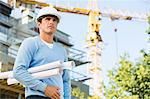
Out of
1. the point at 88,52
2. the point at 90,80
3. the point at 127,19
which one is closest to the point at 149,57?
the point at 90,80

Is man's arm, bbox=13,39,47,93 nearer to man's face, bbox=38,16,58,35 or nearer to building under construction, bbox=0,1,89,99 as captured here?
man's face, bbox=38,16,58,35

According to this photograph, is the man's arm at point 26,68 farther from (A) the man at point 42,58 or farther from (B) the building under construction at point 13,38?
(B) the building under construction at point 13,38

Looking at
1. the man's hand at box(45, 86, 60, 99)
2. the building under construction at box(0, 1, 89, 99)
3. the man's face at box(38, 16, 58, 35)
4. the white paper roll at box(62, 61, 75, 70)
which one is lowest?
the man's hand at box(45, 86, 60, 99)

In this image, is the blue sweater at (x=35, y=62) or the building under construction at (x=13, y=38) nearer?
the blue sweater at (x=35, y=62)

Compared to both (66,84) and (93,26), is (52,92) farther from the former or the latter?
(93,26)

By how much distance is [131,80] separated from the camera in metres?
18.8

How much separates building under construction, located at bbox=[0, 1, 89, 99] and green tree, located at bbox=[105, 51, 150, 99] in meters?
14.8

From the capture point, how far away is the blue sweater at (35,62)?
2930 millimetres

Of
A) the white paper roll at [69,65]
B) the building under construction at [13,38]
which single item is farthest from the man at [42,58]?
the building under construction at [13,38]

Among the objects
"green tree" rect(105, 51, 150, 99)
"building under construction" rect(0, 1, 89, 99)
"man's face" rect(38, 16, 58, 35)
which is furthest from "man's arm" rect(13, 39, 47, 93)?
"building under construction" rect(0, 1, 89, 99)

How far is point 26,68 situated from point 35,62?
4.0 inches

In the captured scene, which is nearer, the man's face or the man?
the man

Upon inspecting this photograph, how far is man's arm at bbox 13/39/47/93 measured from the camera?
2.92m

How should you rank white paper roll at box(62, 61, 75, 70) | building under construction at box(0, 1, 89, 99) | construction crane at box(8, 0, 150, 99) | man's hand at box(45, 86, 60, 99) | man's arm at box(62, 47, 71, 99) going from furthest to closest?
construction crane at box(8, 0, 150, 99)
building under construction at box(0, 1, 89, 99)
man's arm at box(62, 47, 71, 99)
man's hand at box(45, 86, 60, 99)
white paper roll at box(62, 61, 75, 70)
